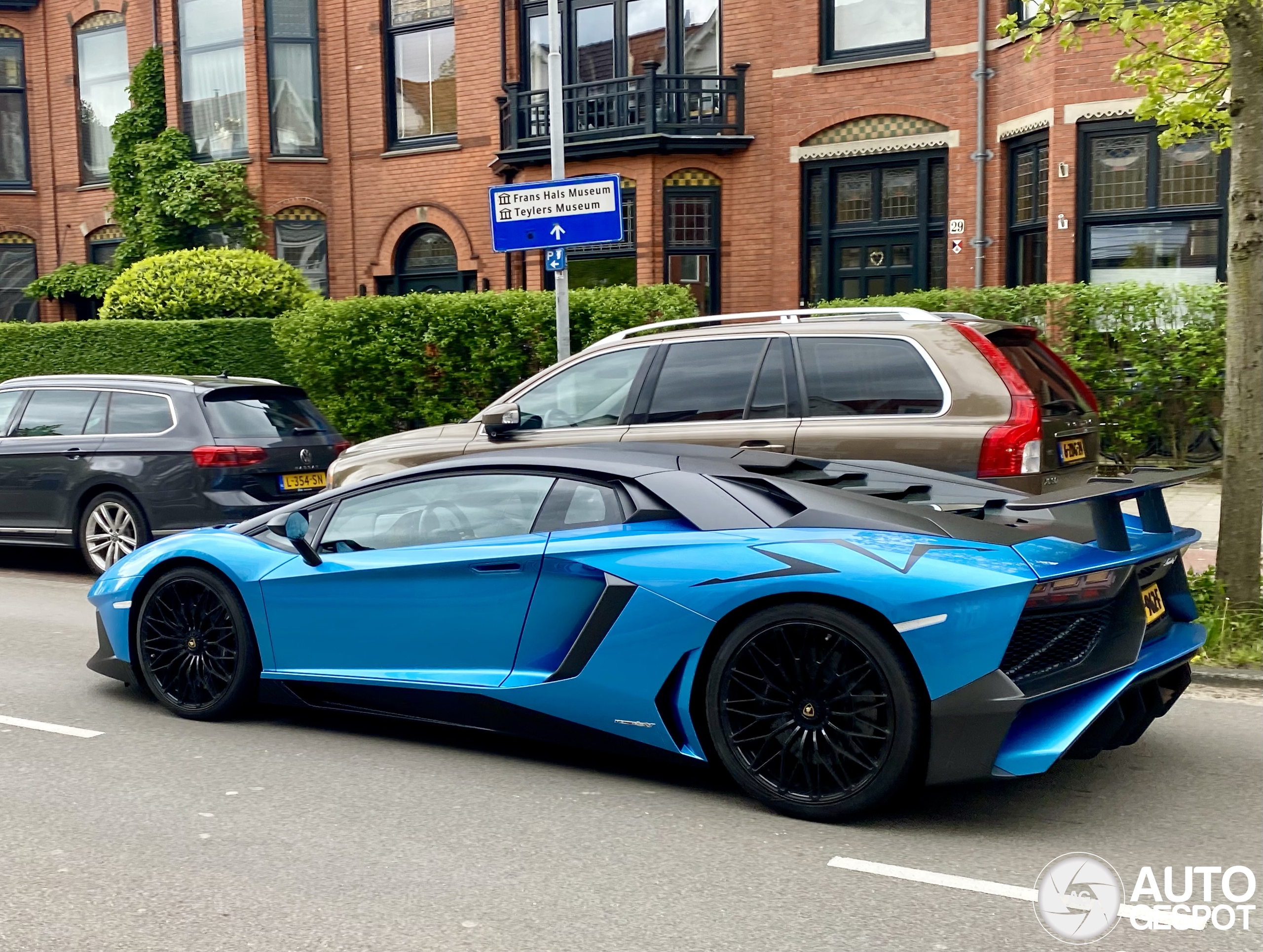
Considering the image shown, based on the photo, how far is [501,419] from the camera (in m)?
8.53

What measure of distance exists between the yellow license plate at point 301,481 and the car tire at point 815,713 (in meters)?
6.64

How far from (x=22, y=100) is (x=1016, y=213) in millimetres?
20104

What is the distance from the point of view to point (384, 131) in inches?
899

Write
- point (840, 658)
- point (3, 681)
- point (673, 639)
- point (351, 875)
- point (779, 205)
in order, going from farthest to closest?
point (779, 205) → point (3, 681) → point (673, 639) → point (840, 658) → point (351, 875)

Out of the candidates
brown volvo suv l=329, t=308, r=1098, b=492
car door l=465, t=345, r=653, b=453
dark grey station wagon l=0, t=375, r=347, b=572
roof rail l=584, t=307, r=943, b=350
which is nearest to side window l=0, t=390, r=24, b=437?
dark grey station wagon l=0, t=375, r=347, b=572

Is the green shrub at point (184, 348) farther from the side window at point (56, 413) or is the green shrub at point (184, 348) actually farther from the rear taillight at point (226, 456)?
the rear taillight at point (226, 456)

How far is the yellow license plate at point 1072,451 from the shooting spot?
744 cm

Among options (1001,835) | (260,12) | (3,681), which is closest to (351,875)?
(1001,835)

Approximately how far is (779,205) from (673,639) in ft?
51.1

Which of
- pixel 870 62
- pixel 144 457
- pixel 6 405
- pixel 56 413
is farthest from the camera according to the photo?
pixel 870 62

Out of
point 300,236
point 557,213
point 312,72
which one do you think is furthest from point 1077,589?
point 312,72

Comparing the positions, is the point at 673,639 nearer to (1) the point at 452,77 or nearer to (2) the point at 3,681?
(2) the point at 3,681

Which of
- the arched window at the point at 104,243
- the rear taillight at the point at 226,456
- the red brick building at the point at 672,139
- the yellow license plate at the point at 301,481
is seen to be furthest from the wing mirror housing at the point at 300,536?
the arched window at the point at 104,243

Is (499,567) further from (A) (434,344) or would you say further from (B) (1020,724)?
(A) (434,344)
